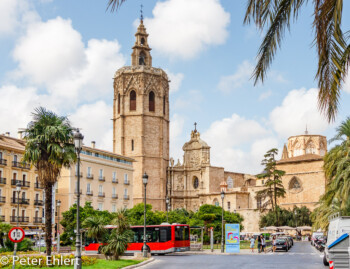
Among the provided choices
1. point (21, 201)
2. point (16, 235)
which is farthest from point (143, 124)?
point (16, 235)

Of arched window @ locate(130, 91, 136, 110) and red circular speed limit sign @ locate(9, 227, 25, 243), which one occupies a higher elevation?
arched window @ locate(130, 91, 136, 110)

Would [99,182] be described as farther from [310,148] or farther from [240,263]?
[310,148]

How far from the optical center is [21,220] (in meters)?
55.9

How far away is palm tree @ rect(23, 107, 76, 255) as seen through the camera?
2523 centimetres

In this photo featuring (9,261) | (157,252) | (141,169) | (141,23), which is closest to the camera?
(9,261)

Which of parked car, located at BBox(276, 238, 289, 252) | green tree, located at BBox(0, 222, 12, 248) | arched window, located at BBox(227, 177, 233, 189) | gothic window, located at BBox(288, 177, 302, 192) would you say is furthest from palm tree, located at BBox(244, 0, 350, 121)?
arched window, located at BBox(227, 177, 233, 189)

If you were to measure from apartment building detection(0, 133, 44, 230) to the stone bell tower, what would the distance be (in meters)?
29.6

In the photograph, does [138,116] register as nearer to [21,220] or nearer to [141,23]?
[141,23]

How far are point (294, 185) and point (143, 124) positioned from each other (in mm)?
26564

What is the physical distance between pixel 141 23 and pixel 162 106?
1661 centimetres

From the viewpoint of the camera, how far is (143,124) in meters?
89.4

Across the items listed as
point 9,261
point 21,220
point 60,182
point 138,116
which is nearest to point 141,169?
point 138,116

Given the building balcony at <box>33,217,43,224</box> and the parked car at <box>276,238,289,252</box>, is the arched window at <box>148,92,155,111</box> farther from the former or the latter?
the parked car at <box>276,238,289,252</box>

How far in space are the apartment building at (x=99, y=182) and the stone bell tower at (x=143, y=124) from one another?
465 inches
